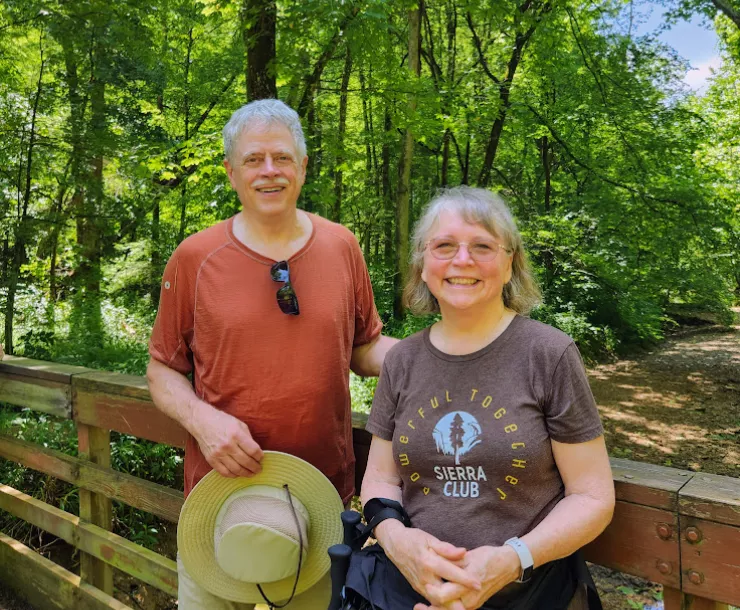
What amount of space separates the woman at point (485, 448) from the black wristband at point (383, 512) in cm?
2

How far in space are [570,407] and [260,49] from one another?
595 centimetres

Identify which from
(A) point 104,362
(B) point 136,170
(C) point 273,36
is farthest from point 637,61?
(A) point 104,362

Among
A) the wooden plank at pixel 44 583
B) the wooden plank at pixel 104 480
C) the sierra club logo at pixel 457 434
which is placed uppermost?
the sierra club logo at pixel 457 434

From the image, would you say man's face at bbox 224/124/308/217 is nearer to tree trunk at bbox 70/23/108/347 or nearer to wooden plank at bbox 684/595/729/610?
wooden plank at bbox 684/595/729/610

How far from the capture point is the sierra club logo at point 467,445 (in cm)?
136

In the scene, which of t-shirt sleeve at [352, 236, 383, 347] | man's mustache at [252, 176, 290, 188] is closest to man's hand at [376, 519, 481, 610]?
t-shirt sleeve at [352, 236, 383, 347]

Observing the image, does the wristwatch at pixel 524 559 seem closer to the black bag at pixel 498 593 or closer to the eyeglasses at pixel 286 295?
the black bag at pixel 498 593

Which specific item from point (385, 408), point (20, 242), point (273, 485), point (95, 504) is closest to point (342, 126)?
point (20, 242)

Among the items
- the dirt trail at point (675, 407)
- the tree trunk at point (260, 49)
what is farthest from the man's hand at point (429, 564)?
the dirt trail at point (675, 407)

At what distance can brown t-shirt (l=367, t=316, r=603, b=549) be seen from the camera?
1354mm

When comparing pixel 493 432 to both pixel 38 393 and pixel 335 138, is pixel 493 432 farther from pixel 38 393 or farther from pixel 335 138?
pixel 335 138

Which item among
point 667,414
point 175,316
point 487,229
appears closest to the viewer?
point 487,229

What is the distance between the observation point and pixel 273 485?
179cm

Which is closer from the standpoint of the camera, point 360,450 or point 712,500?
point 712,500
